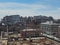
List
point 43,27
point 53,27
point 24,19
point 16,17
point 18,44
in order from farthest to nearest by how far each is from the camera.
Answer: point 16,17, point 24,19, point 43,27, point 53,27, point 18,44

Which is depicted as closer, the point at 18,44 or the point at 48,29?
the point at 18,44

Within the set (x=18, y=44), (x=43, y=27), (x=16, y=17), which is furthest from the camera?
(x=16, y=17)

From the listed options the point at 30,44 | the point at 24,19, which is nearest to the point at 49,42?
the point at 30,44

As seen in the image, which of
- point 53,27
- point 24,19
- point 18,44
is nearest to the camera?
point 18,44

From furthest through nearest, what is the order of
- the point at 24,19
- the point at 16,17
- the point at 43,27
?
1. the point at 16,17
2. the point at 24,19
3. the point at 43,27

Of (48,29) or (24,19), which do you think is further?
(24,19)

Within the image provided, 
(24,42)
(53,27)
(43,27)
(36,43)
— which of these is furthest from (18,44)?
(43,27)

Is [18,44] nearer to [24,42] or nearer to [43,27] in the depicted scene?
[24,42]

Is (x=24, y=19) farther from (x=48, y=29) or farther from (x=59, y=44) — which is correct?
(x=59, y=44)
